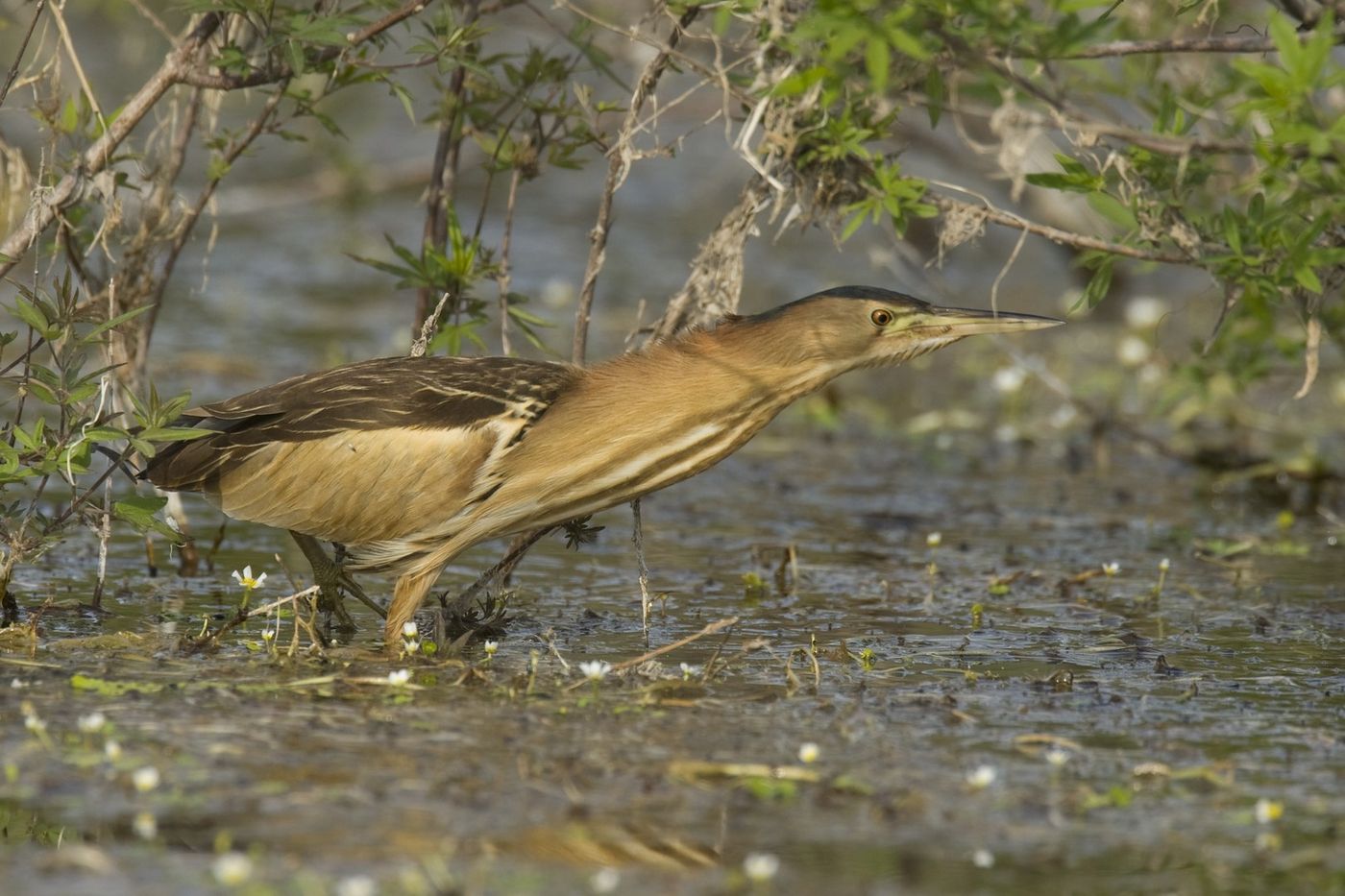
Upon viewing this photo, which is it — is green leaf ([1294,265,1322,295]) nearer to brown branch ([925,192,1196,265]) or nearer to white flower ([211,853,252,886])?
brown branch ([925,192,1196,265])

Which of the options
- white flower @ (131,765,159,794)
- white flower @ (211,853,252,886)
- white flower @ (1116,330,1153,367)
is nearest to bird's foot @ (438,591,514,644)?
white flower @ (131,765,159,794)

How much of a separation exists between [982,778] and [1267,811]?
19.2 inches

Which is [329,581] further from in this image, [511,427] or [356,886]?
[356,886]

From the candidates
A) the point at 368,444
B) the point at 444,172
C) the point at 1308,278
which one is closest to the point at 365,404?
the point at 368,444

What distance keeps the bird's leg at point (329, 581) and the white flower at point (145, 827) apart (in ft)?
5.68

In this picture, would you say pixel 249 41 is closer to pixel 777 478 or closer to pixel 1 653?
pixel 1 653

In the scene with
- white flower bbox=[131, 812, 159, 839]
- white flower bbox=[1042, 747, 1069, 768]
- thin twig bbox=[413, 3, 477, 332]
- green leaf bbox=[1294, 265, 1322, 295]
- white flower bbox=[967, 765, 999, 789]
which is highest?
thin twig bbox=[413, 3, 477, 332]

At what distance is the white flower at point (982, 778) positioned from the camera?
3.28m

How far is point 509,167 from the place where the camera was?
501 centimetres

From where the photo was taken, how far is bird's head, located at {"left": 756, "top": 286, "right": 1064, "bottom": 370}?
172 inches

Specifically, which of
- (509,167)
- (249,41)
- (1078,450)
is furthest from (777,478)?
(249,41)

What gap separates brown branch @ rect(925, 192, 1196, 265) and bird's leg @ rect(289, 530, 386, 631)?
1.83m

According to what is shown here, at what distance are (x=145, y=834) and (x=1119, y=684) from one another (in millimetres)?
2291

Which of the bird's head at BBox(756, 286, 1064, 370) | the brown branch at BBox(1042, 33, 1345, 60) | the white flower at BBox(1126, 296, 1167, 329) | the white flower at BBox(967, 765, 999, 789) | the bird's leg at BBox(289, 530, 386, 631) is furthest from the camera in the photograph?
the white flower at BBox(1126, 296, 1167, 329)
